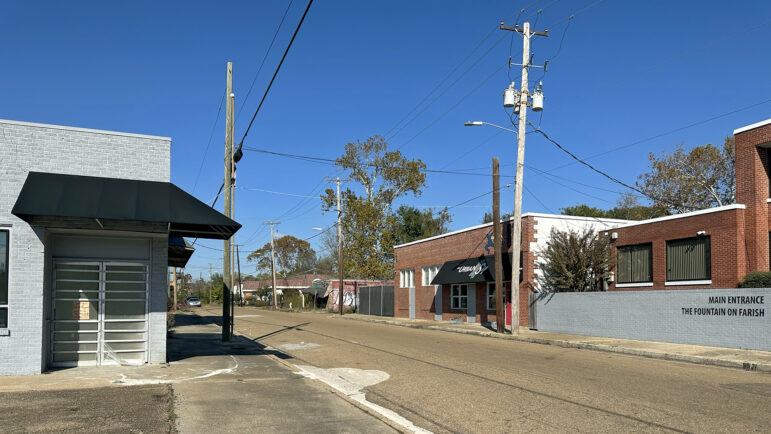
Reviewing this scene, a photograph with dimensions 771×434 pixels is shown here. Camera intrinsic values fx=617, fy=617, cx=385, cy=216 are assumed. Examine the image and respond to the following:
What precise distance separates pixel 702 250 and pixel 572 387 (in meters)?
14.0

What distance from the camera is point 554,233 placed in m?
28.5

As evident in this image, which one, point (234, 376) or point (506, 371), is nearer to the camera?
point (234, 376)

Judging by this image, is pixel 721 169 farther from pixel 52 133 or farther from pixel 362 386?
pixel 52 133

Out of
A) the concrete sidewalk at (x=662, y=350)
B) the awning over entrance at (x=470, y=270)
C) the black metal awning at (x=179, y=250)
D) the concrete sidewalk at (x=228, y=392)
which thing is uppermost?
the black metal awning at (x=179, y=250)

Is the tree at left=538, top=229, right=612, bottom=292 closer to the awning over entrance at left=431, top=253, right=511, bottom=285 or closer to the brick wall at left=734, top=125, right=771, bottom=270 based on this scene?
the awning over entrance at left=431, top=253, right=511, bottom=285

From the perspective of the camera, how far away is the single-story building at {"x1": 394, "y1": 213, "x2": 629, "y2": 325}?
94.8 ft

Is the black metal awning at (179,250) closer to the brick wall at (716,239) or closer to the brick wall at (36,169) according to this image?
the brick wall at (36,169)

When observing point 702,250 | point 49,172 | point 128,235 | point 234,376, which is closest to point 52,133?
point 49,172

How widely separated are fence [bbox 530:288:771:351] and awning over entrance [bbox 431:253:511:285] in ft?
12.9

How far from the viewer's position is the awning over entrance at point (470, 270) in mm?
30188

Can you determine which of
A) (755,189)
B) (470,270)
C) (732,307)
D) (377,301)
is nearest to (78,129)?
(732,307)

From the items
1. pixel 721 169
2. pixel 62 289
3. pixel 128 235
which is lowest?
pixel 62 289

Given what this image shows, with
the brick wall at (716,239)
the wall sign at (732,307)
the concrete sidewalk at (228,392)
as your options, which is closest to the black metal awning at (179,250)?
the concrete sidewalk at (228,392)

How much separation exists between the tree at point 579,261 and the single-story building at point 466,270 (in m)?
1.44
